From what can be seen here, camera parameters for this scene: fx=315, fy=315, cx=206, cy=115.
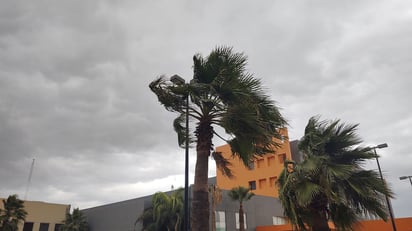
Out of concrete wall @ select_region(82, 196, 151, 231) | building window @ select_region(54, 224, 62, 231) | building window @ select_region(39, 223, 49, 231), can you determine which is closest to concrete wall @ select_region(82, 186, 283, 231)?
concrete wall @ select_region(82, 196, 151, 231)

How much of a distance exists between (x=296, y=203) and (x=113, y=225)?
77.6 feet

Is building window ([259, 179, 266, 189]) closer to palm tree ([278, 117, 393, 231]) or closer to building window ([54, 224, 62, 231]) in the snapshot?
building window ([54, 224, 62, 231])

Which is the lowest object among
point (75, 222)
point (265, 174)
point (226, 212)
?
point (75, 222)

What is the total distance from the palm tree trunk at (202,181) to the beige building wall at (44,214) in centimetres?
3220

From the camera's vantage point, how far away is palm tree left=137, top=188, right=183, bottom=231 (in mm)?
22833

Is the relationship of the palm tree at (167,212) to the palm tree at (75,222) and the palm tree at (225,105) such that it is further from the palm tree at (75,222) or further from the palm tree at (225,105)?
the palm tree at (225,105)

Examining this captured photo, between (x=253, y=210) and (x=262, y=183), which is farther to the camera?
(x=262, y=183)

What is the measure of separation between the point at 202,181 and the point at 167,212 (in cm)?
1601

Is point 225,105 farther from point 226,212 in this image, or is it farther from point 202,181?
point 226,212

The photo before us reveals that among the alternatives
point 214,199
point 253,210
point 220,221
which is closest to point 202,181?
point 214,199

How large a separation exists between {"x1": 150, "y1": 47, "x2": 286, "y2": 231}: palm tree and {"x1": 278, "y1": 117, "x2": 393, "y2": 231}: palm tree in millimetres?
1603

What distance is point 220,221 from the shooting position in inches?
1023

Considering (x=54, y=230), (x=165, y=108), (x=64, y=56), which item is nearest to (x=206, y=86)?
(x=165, y=108)

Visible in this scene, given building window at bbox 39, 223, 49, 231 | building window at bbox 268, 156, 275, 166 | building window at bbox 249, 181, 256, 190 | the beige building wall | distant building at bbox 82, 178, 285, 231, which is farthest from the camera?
building window at bbox 249, 181, 256, 190
